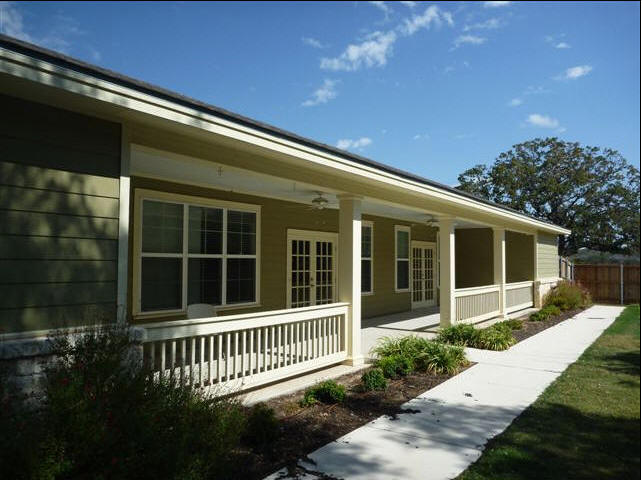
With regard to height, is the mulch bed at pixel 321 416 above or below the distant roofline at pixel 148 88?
below

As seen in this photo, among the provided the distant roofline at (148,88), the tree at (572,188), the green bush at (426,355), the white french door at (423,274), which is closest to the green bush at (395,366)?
the green bush at (426,355)

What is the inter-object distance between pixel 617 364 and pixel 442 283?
3.53m

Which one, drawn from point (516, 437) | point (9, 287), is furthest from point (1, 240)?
point (516, 437)

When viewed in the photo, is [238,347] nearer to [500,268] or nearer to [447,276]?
[447,276]

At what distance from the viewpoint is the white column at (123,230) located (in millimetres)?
3885

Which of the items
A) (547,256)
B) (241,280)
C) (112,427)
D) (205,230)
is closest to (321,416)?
(112,427)

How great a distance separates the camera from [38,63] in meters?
3.11

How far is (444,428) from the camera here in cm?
446

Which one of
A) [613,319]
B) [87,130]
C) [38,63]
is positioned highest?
[38,63]

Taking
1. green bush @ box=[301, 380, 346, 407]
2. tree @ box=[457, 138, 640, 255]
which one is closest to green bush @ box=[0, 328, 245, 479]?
green bush @ box=[301, 380, 346, 407]

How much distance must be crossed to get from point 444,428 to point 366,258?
7.86 m

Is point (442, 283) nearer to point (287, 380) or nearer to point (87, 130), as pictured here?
point (287, 380)

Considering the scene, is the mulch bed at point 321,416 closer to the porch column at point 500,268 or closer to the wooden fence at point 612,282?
the porch column at point 500,268

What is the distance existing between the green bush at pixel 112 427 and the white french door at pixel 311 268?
645 centimetres
